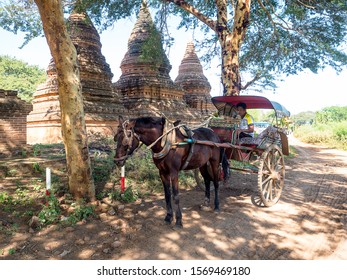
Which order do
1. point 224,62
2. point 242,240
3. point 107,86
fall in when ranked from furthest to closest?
point 107,86
point 224,62
point 242,240

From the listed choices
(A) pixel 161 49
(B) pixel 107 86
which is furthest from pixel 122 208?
(B) pixel 107 86

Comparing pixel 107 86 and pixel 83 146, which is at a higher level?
pixel 107 86

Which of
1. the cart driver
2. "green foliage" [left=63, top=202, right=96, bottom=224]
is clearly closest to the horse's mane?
"green foliage" [left=63, top=202, right=96, bottom=224]

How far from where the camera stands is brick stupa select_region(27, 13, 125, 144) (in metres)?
10.9

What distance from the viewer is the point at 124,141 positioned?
375cm

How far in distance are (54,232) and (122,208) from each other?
4.07ft

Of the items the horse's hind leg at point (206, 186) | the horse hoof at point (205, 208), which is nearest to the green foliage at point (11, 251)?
the horse hoof at point (205, 208)

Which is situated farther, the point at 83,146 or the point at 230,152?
the point at 230,152

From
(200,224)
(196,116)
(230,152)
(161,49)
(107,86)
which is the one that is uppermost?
(161,49)

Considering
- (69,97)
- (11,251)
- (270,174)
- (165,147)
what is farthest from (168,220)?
(69,97)

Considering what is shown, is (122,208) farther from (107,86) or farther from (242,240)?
(107,86)

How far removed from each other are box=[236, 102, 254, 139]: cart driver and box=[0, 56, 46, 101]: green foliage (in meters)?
31.0

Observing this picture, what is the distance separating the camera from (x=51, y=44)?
14.8ft

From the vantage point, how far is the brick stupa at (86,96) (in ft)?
35.8
